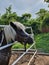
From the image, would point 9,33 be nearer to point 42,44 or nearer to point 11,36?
point 11,36

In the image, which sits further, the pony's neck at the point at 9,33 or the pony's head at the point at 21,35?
the pony's head at the point at 21,35

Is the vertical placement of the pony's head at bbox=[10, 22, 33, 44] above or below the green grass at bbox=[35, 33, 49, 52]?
above

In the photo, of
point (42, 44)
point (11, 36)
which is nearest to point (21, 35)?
point (11, 36)

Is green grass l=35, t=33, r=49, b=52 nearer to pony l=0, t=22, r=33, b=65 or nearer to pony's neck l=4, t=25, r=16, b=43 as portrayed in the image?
pony l=0, t=22, r=33, b=65

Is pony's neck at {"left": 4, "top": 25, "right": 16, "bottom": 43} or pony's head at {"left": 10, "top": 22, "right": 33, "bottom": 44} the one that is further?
pony's head at {"left": 10, "top": 22, "right": 33, "bottom": 44}

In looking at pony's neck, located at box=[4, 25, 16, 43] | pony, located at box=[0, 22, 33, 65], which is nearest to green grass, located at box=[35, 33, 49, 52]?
pony, located at box=[0, 22, 33, 65]

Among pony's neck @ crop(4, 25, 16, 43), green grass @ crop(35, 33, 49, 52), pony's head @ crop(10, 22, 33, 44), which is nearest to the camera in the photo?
pony's neck @ crop(4, 25, 16, 43)

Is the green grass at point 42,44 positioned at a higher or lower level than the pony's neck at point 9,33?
lower

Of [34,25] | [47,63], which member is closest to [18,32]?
[47,63]

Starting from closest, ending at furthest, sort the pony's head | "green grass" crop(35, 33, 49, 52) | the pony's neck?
the pony's neck
the pony's head
"green grass" crop(35, 33, 49, 52)

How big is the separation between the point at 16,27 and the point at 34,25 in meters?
16.0

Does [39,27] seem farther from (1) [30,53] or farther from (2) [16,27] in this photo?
(2) [16,27]

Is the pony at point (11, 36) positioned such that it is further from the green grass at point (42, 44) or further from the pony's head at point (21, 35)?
the green grass at point (42, 44)

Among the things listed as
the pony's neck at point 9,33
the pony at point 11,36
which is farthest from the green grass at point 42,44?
the pony's neck at point 9,33
